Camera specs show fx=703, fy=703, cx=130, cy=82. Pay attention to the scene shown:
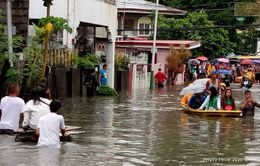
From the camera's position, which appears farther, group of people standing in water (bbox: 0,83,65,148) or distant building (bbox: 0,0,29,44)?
distant building (bbox: 0,0,29,44)

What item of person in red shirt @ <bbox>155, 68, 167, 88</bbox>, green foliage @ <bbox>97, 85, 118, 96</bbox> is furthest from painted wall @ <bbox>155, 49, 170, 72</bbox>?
green foliage @ <bbox>97, 85, 118, 96</bbox>

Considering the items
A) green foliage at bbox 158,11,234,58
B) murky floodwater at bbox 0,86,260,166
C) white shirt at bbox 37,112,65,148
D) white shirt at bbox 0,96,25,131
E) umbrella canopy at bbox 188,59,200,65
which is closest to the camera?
murky floodwater at bbox 0,86,260,166

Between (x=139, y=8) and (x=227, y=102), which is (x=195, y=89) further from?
(x=139, y=8)

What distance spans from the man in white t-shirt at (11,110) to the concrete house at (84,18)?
13.1 meters

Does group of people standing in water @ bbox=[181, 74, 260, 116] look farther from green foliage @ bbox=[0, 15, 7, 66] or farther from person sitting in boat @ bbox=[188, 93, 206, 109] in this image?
green foliage @ bbox=[0, 15, 7, 66]

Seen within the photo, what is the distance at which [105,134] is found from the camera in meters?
17.6

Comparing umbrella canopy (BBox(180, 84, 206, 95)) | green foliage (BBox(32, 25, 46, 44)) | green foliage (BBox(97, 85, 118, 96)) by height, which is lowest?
green foliage (BBox(97, 85, 118, 96))

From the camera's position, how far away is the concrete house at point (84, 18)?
2981 centimetres

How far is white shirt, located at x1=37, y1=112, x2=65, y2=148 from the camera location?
43.8 feet

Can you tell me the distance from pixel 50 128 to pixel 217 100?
448 inches

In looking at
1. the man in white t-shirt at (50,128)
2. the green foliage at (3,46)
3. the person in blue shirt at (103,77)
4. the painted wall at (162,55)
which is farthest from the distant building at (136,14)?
the man in white t-shirt at (50,128)

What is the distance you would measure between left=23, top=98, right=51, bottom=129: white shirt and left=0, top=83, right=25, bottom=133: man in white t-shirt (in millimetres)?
608

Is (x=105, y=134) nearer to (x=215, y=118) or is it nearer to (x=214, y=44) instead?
(x=215, y=118)

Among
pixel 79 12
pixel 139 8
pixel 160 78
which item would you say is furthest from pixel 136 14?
pixel 79 12
